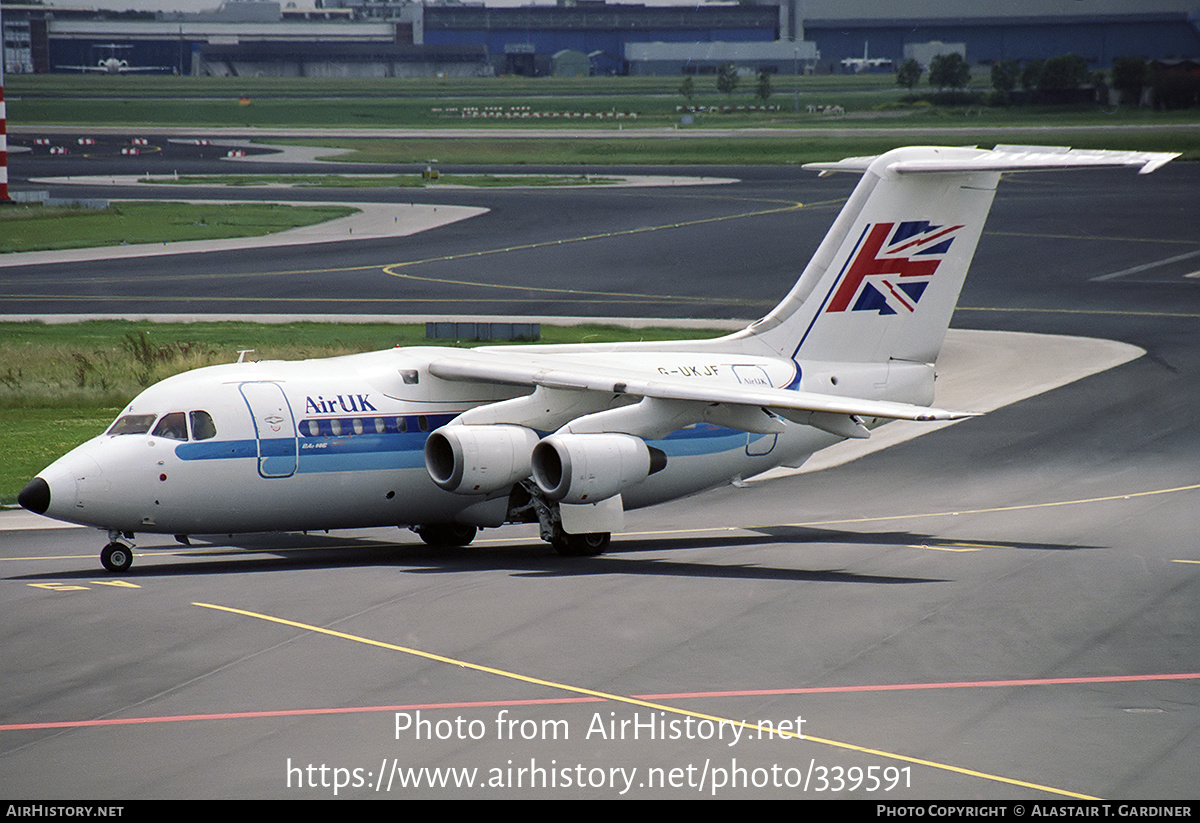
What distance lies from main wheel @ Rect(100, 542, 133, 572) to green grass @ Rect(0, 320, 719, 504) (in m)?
6.67

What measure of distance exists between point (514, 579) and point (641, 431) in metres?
3.52

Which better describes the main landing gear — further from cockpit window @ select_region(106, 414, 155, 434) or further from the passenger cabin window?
the passenger cabin window

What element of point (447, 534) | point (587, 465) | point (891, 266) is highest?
point (891, 266)

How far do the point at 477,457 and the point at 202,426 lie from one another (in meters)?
4.39

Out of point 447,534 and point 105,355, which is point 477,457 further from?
point 105,355

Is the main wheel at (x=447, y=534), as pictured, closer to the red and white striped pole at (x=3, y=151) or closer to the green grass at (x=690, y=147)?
the red and white striped pole at (x=3, y=151)

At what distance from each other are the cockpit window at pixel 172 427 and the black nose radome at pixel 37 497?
1.92 metres

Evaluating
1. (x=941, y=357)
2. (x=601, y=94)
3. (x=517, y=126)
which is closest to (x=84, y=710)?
(x=941, y=357)

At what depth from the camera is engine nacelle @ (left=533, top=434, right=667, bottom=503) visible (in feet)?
79.7

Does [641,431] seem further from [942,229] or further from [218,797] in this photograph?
[218,797]

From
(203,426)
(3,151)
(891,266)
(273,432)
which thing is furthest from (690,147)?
(203,426)

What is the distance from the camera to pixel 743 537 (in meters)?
28.1

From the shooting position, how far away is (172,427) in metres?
24.2

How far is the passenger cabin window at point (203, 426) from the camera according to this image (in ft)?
79.5
